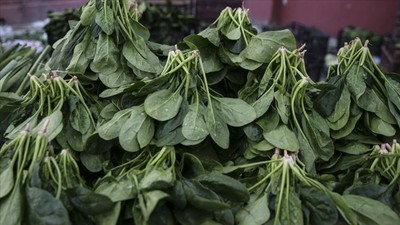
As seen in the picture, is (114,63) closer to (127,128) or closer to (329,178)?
(127,128)

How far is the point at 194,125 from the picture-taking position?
90 centimetres

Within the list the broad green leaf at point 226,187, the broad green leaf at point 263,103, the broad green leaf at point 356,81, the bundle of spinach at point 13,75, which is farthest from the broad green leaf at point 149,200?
the broad green leaf at point 356,81

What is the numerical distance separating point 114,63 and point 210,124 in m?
0.33

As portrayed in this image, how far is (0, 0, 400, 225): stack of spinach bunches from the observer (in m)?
0.78

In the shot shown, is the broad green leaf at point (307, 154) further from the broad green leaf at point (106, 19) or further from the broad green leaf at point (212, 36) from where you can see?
the broad green leaf at point (106, 19)

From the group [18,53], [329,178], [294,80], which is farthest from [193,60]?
[18,53]

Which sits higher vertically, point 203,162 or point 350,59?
point 350,59

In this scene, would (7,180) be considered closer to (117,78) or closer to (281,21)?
(117,78)

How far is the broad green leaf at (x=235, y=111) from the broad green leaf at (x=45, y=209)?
41cm

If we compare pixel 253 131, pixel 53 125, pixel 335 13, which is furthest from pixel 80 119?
pixel 335 13

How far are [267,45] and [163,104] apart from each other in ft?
1.07

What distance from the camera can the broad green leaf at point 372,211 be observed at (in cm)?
80

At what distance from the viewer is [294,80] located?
0.99 meters

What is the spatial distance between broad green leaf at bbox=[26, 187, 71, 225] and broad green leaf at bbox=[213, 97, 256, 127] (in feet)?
1.33
